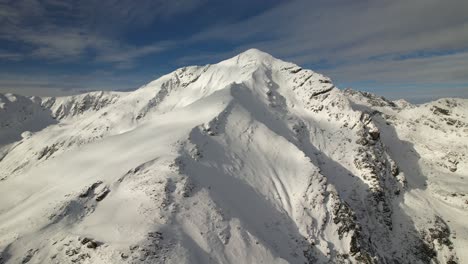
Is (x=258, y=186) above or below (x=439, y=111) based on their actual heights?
above

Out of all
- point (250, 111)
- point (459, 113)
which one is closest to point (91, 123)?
point (250, 111)

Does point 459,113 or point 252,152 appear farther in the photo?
point 459,113

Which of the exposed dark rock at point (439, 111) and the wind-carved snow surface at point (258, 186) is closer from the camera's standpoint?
the wind-carved snow surface at point (258, 186)

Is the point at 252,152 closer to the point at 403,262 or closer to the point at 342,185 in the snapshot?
the point at 342,185

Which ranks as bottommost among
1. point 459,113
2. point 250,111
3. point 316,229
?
point 316,229

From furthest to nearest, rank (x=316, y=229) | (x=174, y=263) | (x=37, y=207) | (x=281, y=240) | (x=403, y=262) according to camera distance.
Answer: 1. (x=403, y=262)
2. (x=316, y=229)
3. (x=281, y=240)
4. (x=37, y=207)
5. (x=174, y=263)

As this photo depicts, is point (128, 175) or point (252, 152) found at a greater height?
point (128, 175)

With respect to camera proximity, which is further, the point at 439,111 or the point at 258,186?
the point at 439,111

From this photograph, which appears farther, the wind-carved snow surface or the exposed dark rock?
the exposed dark rock
